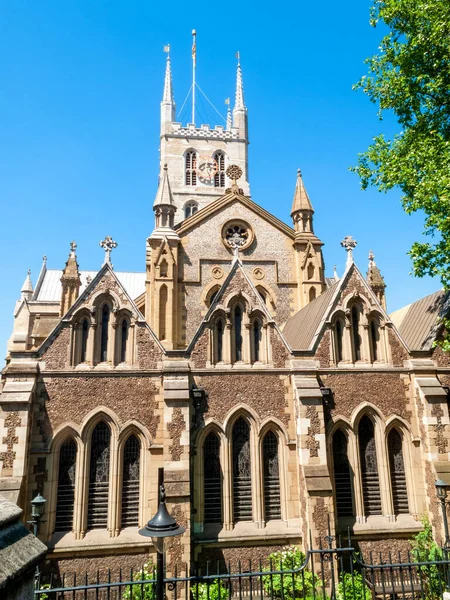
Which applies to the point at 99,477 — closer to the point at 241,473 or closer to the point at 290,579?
the point at 241,473

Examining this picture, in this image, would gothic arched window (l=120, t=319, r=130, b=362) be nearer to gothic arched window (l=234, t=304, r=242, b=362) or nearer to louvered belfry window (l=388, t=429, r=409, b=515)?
gothic arched window (l=234, t=304, r=242, b=362)

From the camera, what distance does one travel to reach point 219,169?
157 feet

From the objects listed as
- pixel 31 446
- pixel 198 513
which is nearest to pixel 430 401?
pixel 198 513

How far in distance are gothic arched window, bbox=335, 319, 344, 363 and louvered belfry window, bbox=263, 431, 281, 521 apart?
3.36m

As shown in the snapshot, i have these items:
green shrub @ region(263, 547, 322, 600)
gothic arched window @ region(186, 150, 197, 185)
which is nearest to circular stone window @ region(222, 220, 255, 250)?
green shrub @ region(263, 547, 322, 600)

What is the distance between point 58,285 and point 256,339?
30.7 metres

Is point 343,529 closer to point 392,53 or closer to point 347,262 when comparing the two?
point 347,262

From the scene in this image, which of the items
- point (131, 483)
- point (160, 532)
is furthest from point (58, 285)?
point (160, 532)

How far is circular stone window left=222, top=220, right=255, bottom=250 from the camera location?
22.8 meters

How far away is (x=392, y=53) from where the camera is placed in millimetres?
14594

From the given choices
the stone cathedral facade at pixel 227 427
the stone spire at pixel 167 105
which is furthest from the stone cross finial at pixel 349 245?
the stone spire at pixel 167 105

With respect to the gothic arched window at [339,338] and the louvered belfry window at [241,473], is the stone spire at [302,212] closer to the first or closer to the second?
the gothic arched window at [339,338]

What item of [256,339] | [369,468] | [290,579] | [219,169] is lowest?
[290,579]

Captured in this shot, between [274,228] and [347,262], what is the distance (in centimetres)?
809
